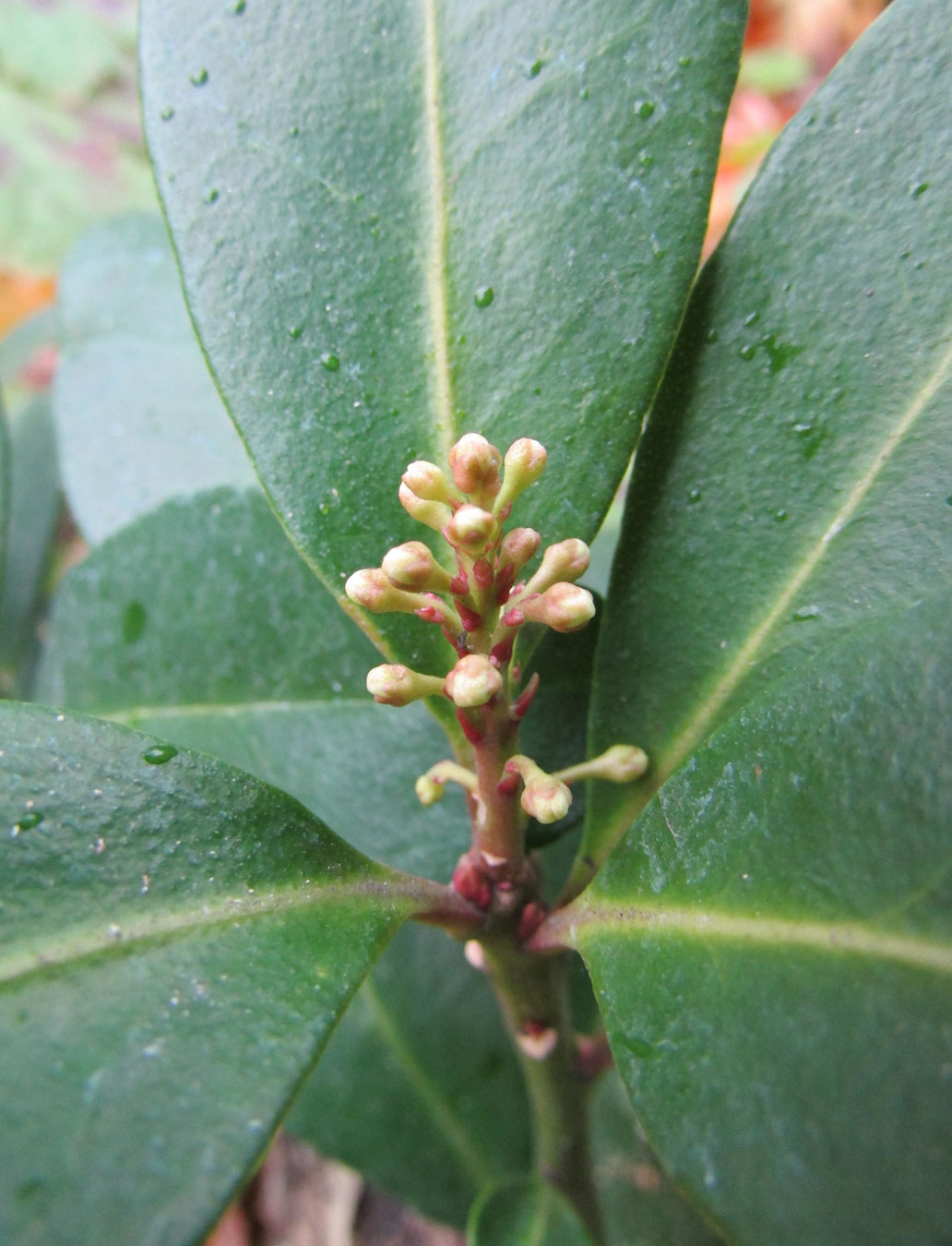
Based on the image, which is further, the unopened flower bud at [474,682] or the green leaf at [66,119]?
the green leaf at [66,119]

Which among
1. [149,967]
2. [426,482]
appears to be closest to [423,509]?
[426,482]

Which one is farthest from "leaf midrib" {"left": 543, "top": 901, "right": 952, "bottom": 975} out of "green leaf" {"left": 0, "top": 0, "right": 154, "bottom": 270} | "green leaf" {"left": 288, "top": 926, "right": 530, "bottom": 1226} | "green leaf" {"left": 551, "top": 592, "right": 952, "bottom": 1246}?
"green leaf" {"left": 0, "top": 0, "right": 154, "bottom": 270}

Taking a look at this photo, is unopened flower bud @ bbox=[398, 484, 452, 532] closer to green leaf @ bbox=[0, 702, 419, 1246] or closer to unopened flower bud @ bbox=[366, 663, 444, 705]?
unopened flower bud @ bbox=[366, 663, 444, 705]

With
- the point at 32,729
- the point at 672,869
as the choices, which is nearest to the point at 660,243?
the point at 672,869

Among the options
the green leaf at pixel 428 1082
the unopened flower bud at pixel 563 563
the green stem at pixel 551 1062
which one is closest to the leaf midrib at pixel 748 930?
the green stem at pixel 551 1062

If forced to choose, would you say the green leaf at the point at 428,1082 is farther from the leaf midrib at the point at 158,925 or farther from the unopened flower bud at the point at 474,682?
the unopened flower bud at the point at 474,682

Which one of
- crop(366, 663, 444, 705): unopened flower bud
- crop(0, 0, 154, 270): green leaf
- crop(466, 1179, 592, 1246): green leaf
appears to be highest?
crop(0, 0, 154, 270): green leaf
